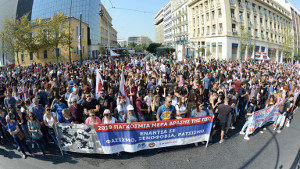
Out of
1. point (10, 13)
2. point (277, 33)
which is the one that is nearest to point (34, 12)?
point (10, 13)

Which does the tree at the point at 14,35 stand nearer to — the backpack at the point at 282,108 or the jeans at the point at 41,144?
the jeans at the point at 41,144

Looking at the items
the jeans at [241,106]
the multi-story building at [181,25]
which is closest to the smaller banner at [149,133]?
the jeans at [241,106]

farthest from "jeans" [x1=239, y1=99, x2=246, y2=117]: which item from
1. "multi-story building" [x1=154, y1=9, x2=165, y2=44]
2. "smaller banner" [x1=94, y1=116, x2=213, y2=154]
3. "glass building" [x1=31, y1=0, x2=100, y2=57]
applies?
"multi-story building" [x1=154, y1=9, x2=165, y2=44]

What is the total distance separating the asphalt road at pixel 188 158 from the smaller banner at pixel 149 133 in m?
0.28

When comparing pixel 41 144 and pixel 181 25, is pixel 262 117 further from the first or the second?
pixel 181 25

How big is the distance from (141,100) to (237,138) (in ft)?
12.0

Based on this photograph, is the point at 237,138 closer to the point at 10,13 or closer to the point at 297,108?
the point at 297,108

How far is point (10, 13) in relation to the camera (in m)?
42.5

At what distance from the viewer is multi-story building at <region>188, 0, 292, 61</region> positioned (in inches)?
1430

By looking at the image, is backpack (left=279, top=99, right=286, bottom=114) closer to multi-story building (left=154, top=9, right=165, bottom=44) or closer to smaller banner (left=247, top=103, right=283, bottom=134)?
smaller banner (left=247, top=103, right=283, bottom=134)

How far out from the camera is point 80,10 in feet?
170

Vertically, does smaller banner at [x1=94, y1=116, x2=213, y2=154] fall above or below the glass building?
below

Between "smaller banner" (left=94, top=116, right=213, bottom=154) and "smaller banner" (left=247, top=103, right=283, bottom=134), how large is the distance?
186 cm

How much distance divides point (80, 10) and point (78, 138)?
55.2 m
